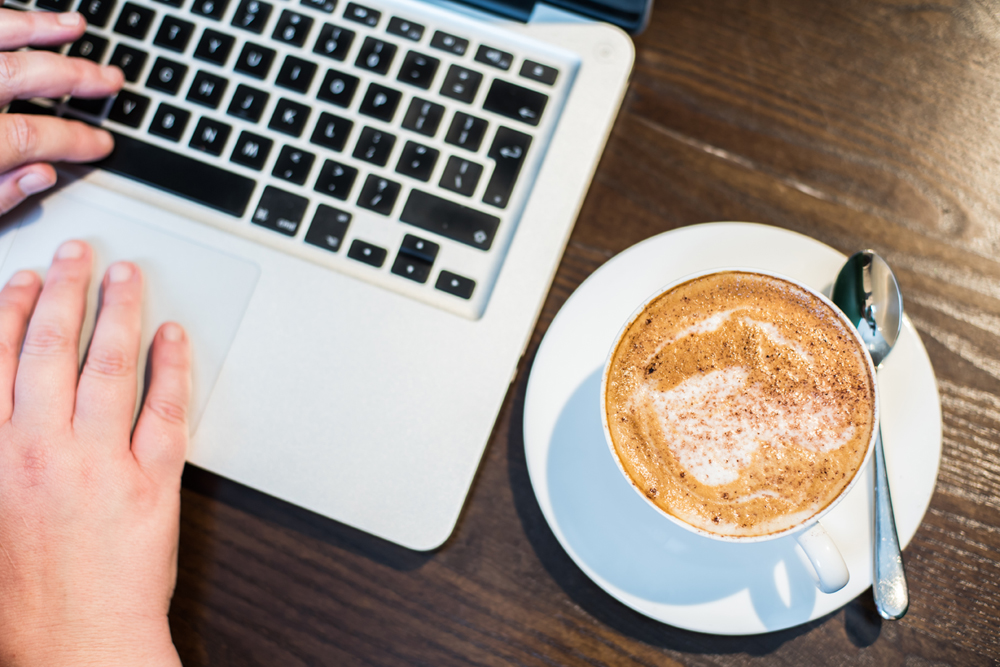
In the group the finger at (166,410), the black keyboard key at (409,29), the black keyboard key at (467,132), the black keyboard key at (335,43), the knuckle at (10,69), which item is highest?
the black keyboard key at (409,29)

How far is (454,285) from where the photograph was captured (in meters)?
0.60

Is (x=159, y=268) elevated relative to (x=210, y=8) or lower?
lower

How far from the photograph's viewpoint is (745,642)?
63 centimetres

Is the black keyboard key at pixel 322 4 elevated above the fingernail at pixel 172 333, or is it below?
above

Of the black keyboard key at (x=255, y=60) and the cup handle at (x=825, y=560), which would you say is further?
the black keyboard key at (x=255, y=60)

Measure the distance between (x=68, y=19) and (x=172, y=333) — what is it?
0.33 meters

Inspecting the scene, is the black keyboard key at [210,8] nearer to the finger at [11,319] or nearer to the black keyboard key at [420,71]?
the black keyboard key at [420,71]

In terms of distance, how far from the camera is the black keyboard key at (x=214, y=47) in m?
0.62

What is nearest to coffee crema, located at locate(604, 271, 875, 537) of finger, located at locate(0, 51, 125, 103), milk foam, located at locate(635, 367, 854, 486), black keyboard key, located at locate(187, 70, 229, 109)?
milk foam, located at locate(635, 367, 854, 486)

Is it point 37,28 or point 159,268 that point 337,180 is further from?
point 37,28

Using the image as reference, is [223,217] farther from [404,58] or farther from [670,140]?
[670,140]

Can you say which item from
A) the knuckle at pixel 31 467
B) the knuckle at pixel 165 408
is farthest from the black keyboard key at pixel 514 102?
the knuckle at pixel 31 467

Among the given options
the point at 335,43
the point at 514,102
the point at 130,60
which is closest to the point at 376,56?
the point at 335,43

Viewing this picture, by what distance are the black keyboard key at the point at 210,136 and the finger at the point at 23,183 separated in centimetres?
15
